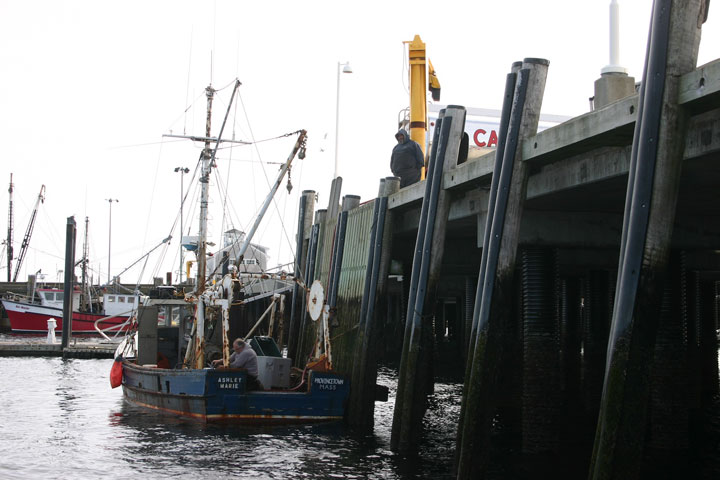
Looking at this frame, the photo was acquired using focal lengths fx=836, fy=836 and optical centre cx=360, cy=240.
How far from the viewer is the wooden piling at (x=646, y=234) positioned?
9172 millimetres

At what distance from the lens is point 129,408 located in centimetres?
2680

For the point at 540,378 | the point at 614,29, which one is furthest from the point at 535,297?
the point at 614,29

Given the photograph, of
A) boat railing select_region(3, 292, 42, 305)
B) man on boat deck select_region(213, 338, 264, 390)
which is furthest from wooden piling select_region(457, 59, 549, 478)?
boat railing select_region(3, 292, 42, 305)

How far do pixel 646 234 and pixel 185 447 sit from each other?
13.0 m

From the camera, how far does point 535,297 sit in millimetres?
16109

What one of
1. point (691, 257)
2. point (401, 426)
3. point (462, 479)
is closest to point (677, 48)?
point (462, 479)

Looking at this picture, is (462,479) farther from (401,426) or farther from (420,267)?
(420,267)

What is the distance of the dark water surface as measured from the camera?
647 inches

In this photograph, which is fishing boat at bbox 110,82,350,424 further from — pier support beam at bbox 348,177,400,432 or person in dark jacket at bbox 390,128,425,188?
person in dark jacket at bbox 390,128,425,188

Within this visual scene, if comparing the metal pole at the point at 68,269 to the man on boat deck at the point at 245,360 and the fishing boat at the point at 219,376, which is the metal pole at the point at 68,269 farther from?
the man on boat deck at the point at 245,360

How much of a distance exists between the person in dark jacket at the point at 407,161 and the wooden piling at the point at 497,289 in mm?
7968

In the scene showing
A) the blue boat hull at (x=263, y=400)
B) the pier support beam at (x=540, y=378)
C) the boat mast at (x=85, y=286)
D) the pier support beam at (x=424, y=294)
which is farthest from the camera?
the boat mast at (x=85, y=286)

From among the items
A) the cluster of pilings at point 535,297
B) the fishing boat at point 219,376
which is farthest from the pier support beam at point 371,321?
the fishing boat at point 219,376

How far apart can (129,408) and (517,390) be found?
40.2 feet
